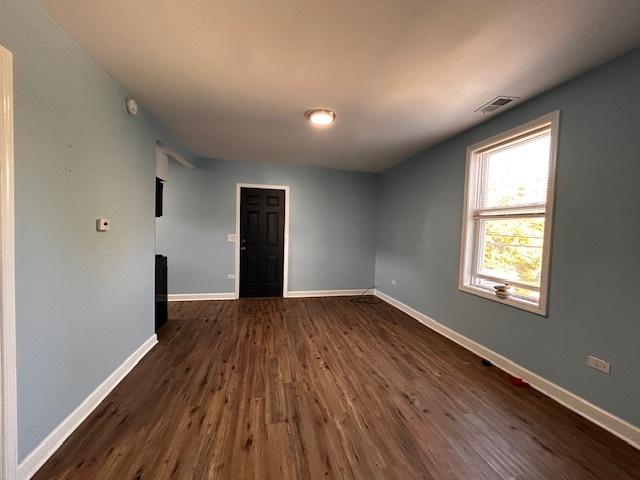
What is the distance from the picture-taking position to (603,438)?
156 centimetres

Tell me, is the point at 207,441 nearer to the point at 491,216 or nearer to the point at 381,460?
the point at 381,460

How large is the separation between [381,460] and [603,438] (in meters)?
1.46

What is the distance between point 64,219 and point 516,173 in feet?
11.8

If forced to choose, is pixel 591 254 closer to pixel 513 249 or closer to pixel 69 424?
pixel 513 249

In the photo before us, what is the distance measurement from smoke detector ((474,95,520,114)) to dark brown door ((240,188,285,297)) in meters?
3.21

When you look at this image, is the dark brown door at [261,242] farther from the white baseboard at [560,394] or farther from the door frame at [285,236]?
the white baseboard at [560,394]

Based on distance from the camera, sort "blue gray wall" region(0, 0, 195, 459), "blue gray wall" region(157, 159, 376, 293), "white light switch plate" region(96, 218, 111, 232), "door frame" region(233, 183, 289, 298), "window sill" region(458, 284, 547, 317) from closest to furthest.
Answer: "blue gray wall" region(0, 0, 195, 459) → "white light switch plate" region(96, 218, 111, 232) → "window sill" region(458, 284, 547, 317) → "blue gray wall" region(157, 159, 376, 293) → "door frame" region(233, 183, 289, 298)

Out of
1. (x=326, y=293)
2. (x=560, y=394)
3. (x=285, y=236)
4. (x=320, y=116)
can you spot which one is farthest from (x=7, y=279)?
(x=326, y=293)

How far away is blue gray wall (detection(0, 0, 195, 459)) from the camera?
47.9 inches

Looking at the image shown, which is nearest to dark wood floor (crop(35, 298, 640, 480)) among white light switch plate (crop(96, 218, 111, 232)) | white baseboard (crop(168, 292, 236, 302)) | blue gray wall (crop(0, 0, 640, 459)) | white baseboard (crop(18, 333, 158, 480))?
white baseboard (crop(18, 333, 158, 480))

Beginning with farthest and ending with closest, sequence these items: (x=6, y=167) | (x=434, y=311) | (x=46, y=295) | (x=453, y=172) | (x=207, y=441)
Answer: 1. (x=434, y=311)
2. (x=453, y=172)
3. (x=207, y=441)
4. (x=46, y=295)
5. (x=6, y=167)

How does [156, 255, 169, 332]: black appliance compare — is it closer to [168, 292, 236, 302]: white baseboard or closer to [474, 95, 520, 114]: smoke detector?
[168, 292, 236, 302]: white baseboard

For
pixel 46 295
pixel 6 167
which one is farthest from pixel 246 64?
pixel 46 295

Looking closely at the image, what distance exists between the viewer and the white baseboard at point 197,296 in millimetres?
4246
